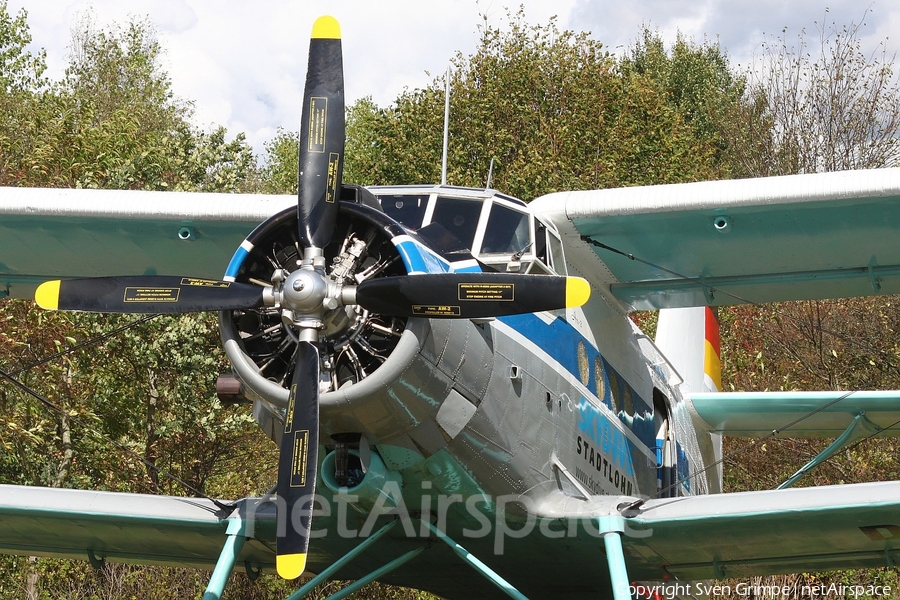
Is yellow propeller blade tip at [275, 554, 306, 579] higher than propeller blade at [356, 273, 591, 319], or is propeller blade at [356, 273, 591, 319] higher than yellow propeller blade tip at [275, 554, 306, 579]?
propeller blade at [356, 273, 591, 319]

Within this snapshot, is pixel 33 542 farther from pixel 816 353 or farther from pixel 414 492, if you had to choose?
pixel 816 353

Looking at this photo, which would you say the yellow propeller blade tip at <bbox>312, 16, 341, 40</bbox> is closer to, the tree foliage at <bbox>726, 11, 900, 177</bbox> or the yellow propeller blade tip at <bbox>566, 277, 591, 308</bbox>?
the yellow propeller blade tip at <bbox>566, 277, 591, 308</bbox>

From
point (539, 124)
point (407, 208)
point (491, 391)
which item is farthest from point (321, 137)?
point (539, 124)

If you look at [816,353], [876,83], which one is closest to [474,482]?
[816,353]

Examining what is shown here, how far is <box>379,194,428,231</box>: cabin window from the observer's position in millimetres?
7004

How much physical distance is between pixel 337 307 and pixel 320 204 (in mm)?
632

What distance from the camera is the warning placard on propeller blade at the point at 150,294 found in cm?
638

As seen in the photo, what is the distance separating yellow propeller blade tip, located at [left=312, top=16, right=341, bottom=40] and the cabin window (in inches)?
41.6

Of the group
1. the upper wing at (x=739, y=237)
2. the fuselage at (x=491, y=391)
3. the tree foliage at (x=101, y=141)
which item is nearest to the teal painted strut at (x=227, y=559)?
the fuselage at (x=491, y=391)

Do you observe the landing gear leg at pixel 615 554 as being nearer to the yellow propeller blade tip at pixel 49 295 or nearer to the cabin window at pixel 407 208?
the cabin window at pixel 407 208

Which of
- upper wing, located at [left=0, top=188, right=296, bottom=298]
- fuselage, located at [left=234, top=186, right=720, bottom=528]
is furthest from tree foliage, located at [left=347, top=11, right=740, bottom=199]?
fuselage, located at [left=234, top=186, right=720, bottom=528]

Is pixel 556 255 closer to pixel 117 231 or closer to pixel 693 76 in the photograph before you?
pixel 117 231

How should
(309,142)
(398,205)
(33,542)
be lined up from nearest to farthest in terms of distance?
(309,142), (398,205), (33,542)

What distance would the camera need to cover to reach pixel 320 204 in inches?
241
